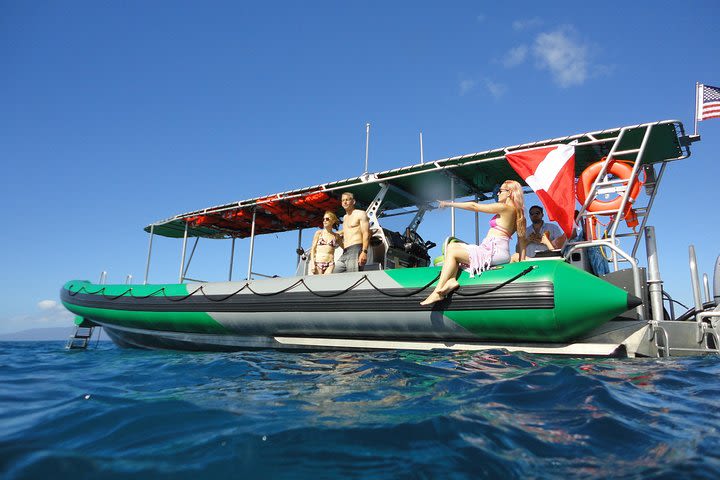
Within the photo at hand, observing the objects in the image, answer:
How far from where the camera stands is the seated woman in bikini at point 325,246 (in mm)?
5664

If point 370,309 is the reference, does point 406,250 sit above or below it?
above

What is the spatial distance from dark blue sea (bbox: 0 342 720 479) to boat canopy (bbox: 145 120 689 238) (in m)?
2.87

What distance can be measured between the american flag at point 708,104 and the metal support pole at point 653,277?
1563 millimetres

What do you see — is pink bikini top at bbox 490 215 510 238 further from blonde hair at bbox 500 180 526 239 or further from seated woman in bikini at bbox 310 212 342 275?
seated woman in bikini at bbox 310 212 342 275

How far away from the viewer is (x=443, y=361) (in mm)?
3291

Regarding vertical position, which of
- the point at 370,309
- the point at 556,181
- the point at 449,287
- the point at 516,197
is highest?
the point at 556,181

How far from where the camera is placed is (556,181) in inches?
175

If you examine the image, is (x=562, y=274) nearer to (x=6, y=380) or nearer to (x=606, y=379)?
(x=606, y=379)

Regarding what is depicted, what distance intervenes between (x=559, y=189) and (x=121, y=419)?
424 cm

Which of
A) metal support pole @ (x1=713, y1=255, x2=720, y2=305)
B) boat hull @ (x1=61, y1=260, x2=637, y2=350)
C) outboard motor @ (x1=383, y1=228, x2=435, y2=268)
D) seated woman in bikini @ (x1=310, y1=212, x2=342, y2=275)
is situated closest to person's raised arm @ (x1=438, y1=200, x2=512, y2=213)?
boat hull @ (x1=61, y1=260, x2=637, y2=350)

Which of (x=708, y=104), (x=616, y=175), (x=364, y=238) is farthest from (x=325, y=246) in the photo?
(x=708, y=104)

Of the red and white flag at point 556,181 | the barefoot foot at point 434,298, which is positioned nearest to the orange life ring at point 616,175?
the red and white flag at point 556,181

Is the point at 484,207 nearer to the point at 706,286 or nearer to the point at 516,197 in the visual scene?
the point at 516,197

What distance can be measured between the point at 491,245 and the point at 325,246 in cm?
241
